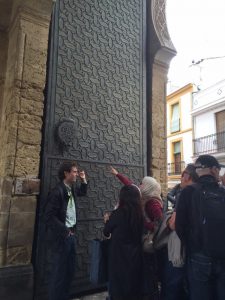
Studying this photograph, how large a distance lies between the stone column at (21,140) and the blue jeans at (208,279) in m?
1.87

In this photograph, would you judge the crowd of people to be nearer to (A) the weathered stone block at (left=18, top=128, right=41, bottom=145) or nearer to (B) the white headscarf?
(B) the white headscarf

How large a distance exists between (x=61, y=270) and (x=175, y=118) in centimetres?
1765

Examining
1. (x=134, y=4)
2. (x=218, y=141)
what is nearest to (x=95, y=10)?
(x=134, y=4)

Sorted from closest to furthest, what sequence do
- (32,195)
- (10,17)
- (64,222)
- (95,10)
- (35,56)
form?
(64,222), (32,195), (35,56), (10,17), (95,10)

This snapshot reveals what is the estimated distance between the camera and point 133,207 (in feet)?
7.62

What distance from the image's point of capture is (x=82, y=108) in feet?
12.8

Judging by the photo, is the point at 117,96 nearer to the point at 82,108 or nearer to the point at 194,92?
the point at 82,108

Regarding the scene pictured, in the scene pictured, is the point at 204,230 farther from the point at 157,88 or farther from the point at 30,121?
the point at 157,88

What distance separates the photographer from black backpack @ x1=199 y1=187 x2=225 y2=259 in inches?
76.5

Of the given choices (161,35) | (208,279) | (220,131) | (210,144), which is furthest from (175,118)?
(208,279)

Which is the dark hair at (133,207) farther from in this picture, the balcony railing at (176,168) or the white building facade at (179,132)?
the balcony railing at (176,168)

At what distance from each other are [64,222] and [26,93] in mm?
1607

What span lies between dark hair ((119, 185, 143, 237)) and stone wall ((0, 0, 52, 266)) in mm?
1303

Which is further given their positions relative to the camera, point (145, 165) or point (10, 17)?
point (145, 165)
